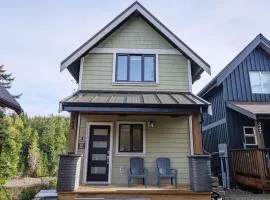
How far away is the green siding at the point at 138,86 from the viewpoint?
396 inches

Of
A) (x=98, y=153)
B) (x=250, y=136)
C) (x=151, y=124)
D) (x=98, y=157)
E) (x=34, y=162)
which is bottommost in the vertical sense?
(x=34, y=162)

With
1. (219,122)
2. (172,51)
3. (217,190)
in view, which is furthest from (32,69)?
(217,190)

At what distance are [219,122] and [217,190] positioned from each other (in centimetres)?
477

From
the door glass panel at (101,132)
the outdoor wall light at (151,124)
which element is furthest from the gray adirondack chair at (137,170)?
the door glass panel at (101,132)

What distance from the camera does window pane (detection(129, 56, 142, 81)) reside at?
1025cm

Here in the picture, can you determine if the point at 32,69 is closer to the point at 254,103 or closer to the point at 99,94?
the point at 99,94

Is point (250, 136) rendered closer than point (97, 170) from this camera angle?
No

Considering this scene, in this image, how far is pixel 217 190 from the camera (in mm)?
8961

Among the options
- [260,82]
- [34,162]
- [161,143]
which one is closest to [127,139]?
[161,143]

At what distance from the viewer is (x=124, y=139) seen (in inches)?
372

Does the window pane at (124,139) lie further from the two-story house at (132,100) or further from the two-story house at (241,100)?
the two-story house at (241,100)

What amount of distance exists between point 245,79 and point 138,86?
19.7 ft

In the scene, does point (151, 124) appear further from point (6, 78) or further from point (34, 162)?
point (6, 78)

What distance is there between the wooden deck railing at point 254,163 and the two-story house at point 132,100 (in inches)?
98.7
